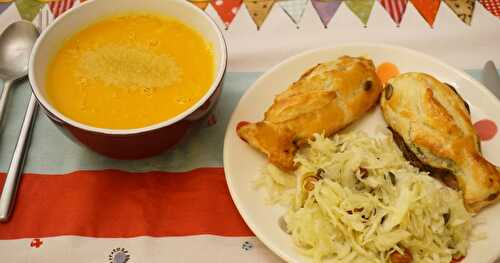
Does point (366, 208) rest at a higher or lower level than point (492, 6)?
lower

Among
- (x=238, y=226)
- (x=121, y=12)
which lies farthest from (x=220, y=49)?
(x=238, y=226)

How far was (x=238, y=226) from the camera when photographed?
1.47 meters

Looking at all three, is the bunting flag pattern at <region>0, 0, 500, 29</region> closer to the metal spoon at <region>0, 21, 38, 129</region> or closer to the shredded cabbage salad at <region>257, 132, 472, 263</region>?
the metal spoon at <region>0, 21, 38, 129</region>

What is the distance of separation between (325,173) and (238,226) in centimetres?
28

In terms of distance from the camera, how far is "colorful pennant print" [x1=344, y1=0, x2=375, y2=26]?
6.69 feet

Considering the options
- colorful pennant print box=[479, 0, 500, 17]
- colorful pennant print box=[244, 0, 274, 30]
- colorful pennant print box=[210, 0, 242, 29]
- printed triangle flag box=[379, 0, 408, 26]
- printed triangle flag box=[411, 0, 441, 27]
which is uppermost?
colorful pennant print box=[479, 0, 500, 17]

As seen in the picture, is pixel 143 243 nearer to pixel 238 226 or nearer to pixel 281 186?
pixel 238 226

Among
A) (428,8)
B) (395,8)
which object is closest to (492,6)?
(428,8)

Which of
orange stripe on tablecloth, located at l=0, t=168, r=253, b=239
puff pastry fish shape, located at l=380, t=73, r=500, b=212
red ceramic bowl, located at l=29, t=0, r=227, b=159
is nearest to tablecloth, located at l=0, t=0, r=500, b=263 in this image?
orange stripe on tablecloth, located at l=0, t=168, r=253, b=239

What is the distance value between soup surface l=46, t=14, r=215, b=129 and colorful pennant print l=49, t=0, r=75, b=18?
0.49m

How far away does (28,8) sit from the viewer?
6.79 ft

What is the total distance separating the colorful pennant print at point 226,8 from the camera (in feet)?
6.73

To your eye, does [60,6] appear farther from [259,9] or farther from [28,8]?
[259,9]

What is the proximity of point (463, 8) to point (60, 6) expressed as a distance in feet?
5.20
